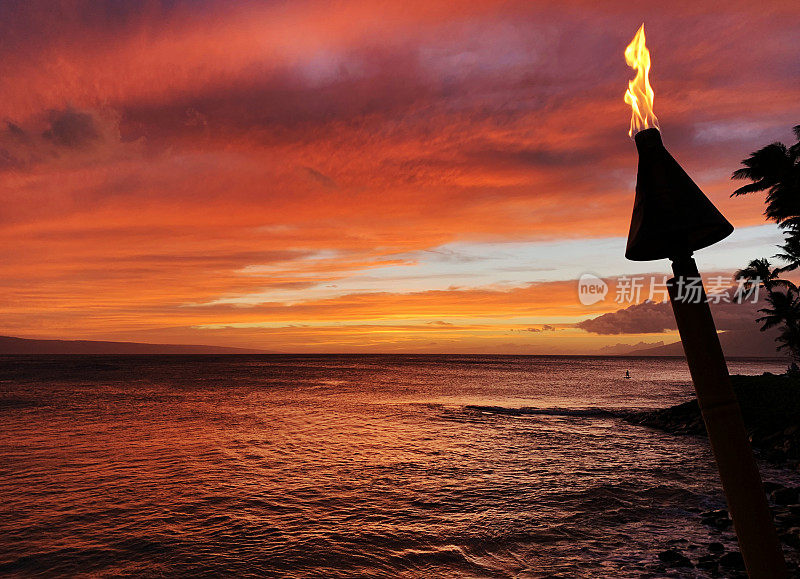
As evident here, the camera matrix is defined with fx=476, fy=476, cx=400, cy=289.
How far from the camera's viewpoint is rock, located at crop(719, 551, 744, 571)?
35.0ft

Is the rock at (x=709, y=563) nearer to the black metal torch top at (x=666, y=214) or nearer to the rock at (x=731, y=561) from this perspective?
the rock at (x=731, y=561)

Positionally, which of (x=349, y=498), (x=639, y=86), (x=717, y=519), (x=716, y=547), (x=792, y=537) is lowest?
(x=349, y=498)

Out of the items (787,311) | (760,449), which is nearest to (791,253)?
(787,311)

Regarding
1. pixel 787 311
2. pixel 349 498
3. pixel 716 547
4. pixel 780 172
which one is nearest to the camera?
pixel 716 547

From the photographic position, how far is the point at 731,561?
1089 centimetres

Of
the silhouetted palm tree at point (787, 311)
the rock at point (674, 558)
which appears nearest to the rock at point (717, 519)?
the rock at point (674, 558)

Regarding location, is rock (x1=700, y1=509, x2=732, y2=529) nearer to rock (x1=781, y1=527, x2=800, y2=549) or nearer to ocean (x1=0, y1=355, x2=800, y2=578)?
ocean (x1=0, y1=355, x2=800, y2=578)

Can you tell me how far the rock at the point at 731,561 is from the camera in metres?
10.7

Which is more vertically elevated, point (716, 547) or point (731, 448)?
point (731, 448)

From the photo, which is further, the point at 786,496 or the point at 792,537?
the point at 786,496

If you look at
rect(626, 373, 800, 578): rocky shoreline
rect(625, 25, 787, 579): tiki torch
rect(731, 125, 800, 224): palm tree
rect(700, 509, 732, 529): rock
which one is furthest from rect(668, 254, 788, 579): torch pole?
rect(731, 125, 800, 224): palm tree

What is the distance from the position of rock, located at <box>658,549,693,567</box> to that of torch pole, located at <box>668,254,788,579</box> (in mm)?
11728

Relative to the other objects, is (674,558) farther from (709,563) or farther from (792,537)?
(792,537)

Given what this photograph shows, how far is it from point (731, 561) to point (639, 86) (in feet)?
41.5
